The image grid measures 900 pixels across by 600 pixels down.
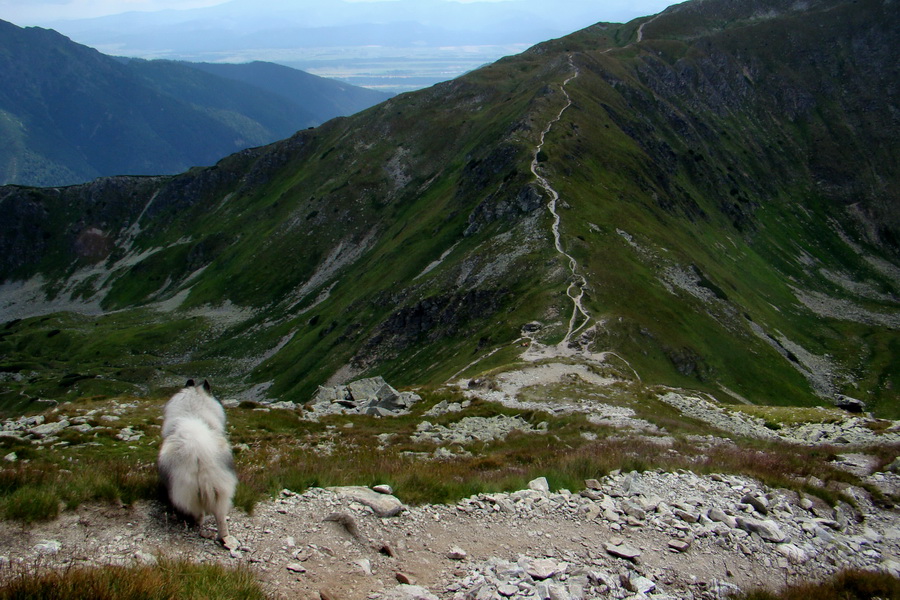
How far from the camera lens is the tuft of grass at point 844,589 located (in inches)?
347

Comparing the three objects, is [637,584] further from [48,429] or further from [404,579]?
[48,429]

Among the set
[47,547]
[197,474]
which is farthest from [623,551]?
[47,547]

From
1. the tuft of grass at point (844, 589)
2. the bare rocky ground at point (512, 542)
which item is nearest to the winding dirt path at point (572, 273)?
the bare rocky ground at point (512, 542)

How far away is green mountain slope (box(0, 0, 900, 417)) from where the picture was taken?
221 ft

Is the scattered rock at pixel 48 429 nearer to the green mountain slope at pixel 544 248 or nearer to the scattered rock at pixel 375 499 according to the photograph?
the scattered rock at pixel 375 499

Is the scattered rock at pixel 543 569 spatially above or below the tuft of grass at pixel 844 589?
above

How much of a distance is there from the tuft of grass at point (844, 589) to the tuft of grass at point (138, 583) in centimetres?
825

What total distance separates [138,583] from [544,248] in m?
71.0

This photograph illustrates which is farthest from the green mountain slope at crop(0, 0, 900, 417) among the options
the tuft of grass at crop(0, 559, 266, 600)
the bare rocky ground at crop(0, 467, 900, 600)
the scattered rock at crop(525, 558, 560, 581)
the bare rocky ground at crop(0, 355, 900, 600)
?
the tuft of grass at crop(0, 559, 266, 600)

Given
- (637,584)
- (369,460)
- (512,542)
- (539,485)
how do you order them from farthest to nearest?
(369,460)
(539,485)
(512,542)
(637,584)

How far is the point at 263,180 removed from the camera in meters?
188

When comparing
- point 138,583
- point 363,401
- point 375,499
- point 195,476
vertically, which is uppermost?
point 138,583

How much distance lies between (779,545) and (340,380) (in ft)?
225

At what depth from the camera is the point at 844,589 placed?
9.14 metres
